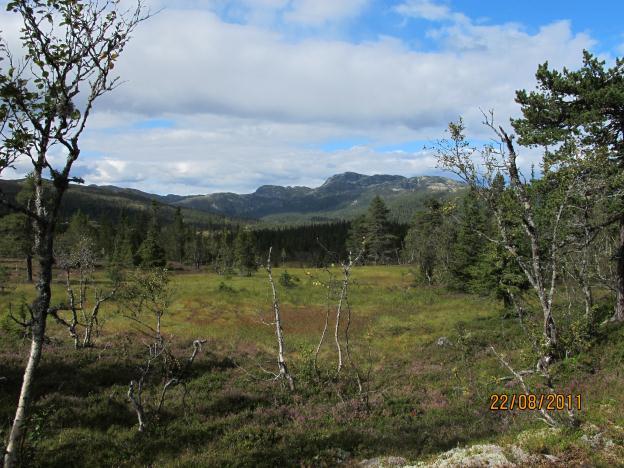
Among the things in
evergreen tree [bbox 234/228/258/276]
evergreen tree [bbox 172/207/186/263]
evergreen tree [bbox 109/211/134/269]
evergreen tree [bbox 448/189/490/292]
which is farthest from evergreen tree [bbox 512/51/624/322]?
evergreen tree [bbox 172/207/186/263]

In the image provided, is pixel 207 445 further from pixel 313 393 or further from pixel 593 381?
pixel 593 381

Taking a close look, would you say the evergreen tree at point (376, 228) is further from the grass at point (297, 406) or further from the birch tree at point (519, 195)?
the birch tree at point (519, 195)

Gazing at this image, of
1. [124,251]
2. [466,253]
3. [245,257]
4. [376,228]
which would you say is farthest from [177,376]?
[376,228]

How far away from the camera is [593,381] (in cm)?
→ 1580

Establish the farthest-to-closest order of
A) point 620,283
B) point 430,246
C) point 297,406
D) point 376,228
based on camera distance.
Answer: point 376,228, point 430,246, point 620,283, point 297,406

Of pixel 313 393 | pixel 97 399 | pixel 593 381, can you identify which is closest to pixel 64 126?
pixel 97 399

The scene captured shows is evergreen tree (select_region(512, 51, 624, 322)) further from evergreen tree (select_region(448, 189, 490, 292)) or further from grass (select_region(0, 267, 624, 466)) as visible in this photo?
evergreen tree (select_region(448, 189, 490, 292))

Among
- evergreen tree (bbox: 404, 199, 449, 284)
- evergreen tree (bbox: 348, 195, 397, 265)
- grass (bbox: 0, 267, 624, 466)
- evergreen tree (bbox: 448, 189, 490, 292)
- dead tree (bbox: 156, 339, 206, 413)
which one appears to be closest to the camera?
grass (bbox: 0, 267, 624, 466)

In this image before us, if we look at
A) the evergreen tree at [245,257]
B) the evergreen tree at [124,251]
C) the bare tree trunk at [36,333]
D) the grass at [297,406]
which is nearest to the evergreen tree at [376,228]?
the evergreen tree at [245,257]

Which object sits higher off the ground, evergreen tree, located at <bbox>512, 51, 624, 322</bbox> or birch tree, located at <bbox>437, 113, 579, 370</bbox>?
evergreen tree, located at <bbox>512, 51, 624, 322</bbox>

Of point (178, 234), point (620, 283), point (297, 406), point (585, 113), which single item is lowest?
point (297, 406)

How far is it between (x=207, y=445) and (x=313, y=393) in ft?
23.2

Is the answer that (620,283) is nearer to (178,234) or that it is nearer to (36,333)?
(36,333)

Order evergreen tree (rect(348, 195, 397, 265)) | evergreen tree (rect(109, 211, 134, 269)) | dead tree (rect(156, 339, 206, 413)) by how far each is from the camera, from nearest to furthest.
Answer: dead tree (rect(156, 339, 206, 413)) → evergreen tree (rect(109, 211, 134, 269)) → evergreen tree (rect(348, 195, 397, 265))
